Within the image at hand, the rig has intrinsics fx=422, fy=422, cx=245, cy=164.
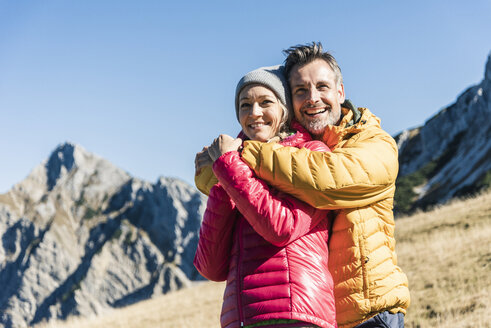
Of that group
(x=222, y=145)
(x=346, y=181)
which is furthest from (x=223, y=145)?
(x=346, y=181)

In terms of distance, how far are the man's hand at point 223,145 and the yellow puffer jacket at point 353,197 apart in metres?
0.10

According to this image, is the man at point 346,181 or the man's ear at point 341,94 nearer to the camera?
the man at point 346,181

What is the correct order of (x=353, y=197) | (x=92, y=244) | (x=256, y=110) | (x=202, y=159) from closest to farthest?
1. (x=353, y=197)
2. (x=256, y=110)
3. (x=202, y=159)
4. (x=92, y=244)

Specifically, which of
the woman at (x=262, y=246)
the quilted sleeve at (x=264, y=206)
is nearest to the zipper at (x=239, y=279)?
the woman at (x=262, y=246)

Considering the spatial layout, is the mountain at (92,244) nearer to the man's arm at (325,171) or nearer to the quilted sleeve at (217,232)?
the quilted sleeve at (217,232)

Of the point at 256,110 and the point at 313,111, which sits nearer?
the point at 256,110

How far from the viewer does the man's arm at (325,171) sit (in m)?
2.41

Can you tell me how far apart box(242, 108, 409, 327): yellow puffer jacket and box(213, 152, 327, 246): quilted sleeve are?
63mm

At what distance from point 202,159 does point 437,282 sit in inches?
288

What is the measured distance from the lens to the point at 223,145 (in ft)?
8.91

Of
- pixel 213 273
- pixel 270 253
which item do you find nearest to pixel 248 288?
pixel 270 253

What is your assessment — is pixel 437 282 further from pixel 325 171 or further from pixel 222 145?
pixel 222 145

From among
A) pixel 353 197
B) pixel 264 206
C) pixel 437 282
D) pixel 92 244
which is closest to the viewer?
pixel 264 206

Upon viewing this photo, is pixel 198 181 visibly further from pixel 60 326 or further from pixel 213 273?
pixel 60 326
